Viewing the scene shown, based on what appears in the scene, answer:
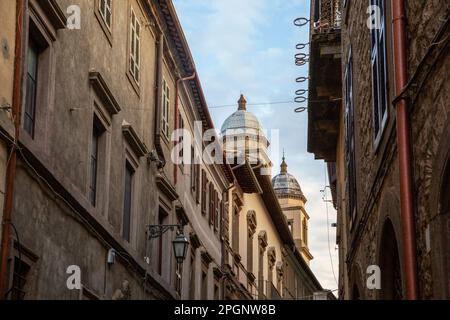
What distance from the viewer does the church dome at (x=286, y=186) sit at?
79.6 metres

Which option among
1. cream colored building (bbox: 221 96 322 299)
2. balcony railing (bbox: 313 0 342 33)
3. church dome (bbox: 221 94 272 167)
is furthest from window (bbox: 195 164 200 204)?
church dome (bbox: 221 94 272 167)

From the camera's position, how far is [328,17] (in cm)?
2058

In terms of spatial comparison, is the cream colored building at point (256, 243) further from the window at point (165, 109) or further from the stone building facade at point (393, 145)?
the stone building facade at point (393, 145)

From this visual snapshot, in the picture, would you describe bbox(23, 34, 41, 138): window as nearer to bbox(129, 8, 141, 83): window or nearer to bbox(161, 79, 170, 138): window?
bbox(129, 8, 141, 83): window

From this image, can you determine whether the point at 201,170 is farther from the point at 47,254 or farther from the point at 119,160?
the point at 47,254

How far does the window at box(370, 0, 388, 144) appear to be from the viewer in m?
10.6

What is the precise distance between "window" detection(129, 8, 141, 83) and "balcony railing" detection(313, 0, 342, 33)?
3857mm

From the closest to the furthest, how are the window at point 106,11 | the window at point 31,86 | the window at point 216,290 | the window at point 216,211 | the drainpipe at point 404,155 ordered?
the drainpipe at point 404,155 < the window at point 31,86 < the window at point 106,11 < the window at point 216,290 < the window at point 216,211

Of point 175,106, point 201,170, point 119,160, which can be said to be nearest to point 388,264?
point 119,160

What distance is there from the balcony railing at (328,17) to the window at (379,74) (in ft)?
26.2

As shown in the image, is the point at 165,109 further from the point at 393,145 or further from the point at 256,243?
the point at 256,243

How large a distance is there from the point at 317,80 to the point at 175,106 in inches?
156

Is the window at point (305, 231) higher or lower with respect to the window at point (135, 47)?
higher

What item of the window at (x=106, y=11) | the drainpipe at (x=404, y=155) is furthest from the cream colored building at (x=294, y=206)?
the drainpipe at (x=404, y=155)
